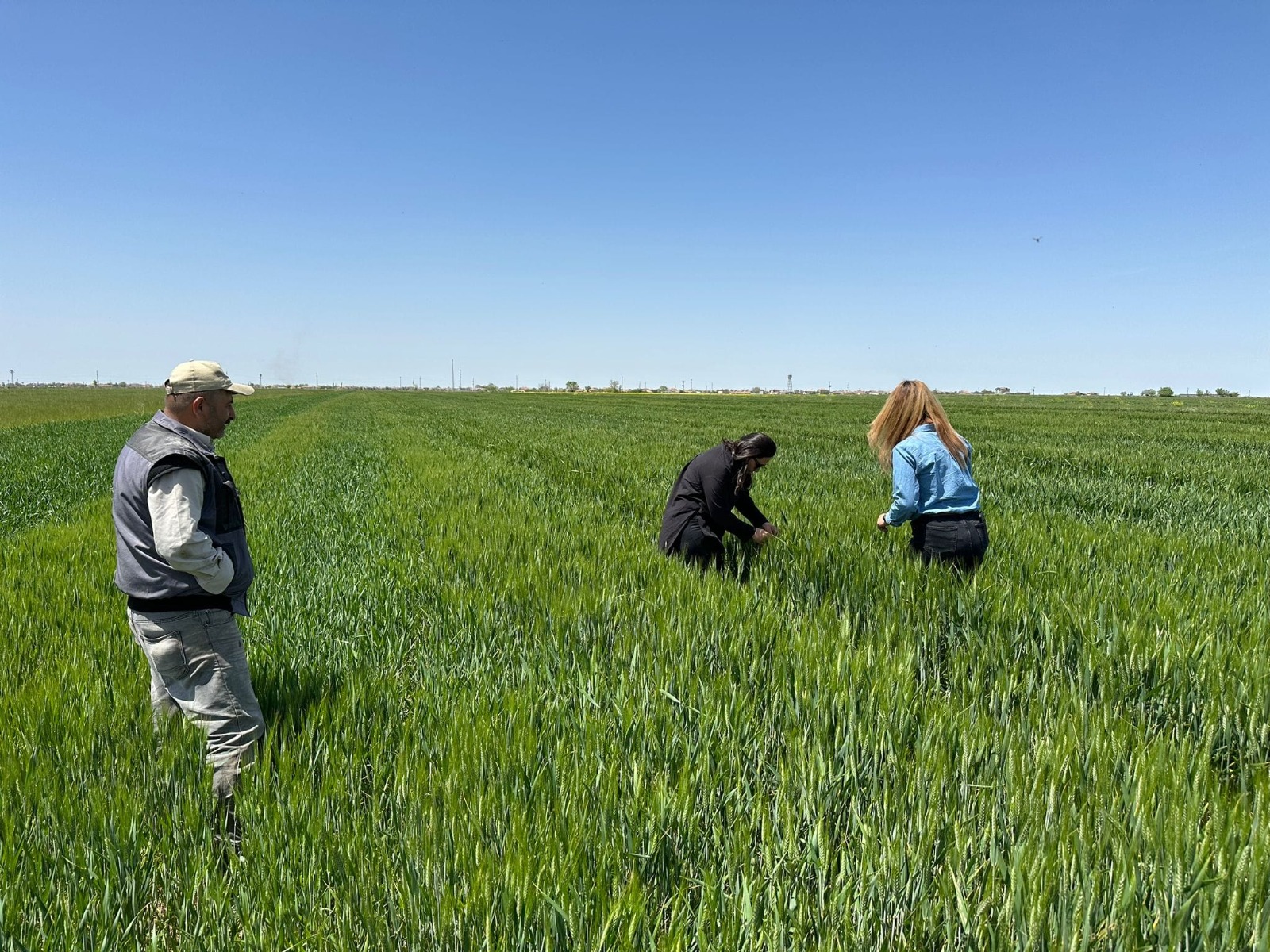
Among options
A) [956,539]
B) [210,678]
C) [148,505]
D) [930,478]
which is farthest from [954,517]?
[148,505]

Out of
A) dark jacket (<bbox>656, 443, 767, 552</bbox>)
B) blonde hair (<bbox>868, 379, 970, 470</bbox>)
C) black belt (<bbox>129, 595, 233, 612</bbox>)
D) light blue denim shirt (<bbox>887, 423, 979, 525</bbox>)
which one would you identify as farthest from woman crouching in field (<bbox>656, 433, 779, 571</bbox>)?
black belt (<bbox>129, 595, 233, 612</bbox>)

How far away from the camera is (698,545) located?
5527 mm

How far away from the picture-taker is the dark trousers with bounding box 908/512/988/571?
4621 millimetres

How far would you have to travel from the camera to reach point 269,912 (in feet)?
5.91

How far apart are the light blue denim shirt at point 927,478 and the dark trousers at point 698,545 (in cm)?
150

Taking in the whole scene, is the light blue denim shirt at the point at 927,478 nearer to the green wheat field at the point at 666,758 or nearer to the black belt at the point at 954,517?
the black belt at the point at 954,517

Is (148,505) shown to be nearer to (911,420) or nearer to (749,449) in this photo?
(749,449)

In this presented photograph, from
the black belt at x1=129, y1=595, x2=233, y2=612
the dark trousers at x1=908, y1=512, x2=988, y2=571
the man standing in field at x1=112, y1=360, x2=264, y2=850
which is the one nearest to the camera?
the man standing in field at x1=112, y1=360, x2=264, y2=850

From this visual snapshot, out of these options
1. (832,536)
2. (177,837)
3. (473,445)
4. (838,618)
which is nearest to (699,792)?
(177,837)

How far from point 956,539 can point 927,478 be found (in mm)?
496

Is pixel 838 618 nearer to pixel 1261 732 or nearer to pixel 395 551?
pixel 1261 732

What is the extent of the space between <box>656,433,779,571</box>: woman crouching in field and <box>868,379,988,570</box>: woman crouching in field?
3.34 feet

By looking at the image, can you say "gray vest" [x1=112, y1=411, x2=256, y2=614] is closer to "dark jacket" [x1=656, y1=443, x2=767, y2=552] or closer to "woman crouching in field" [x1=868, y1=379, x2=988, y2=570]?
"dark jacket" [x1=656, y1=443, x2=767, y2=552]

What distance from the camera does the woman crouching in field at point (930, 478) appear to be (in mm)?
4496
